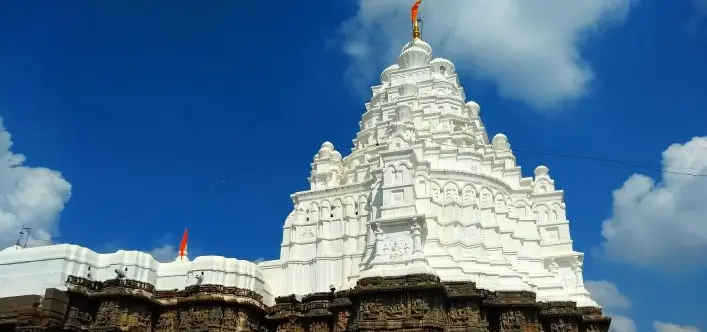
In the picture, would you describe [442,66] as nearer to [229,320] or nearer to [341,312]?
[341,312]

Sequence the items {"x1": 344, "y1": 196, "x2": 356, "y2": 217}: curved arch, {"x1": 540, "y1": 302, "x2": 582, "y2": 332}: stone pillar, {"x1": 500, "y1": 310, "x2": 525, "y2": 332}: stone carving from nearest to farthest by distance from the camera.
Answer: {"x1": 500, "y1": 310, "x2": 525, "y2": 332}: stone carving < {"x1": 540, "y1": 302, "x2": 582, "y2": 332}: stone pillar < {"x1": 344, "y1": 196, "x2": 356, "y2": 217}: curved arch

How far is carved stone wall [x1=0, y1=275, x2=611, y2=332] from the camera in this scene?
97.1 ft

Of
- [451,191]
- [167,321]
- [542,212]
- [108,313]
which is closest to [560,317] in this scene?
[451,191]

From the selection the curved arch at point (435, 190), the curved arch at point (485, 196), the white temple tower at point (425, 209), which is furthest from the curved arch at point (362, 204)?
the curved arch at point (485, 196)

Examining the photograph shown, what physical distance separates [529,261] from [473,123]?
1081 cm

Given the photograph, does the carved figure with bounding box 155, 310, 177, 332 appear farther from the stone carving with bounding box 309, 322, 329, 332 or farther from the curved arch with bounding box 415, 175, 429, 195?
the curved arch with bounding box 415, 175, 429, 195

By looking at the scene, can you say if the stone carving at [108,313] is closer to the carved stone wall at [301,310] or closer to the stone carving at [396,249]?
the carved stone wall at [301,310]

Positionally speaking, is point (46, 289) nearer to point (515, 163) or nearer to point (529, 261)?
point (529, 261)

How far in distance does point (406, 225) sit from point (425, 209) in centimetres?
580

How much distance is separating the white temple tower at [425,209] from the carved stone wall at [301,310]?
1.36 m

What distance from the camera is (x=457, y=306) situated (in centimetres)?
3175

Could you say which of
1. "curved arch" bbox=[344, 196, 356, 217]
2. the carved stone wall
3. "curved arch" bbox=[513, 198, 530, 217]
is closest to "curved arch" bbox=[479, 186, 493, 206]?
"curved arch" bbox=[513, 198, 530, 217]

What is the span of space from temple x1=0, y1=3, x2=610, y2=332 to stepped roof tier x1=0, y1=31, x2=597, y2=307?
0.28 ft

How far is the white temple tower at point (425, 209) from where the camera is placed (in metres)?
33.8
